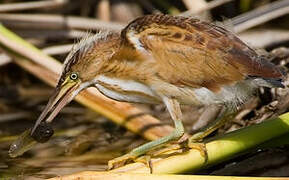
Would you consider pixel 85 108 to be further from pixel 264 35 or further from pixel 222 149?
pixel 222 149

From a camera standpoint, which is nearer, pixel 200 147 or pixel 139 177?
pixel 139 177

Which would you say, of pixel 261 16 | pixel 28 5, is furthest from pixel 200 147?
pixel 28 5

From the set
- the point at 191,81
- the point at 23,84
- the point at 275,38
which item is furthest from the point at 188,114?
the point at 191,81

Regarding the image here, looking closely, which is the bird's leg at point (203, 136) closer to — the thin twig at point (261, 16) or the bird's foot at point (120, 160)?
the bird's foot at point (120, 160)

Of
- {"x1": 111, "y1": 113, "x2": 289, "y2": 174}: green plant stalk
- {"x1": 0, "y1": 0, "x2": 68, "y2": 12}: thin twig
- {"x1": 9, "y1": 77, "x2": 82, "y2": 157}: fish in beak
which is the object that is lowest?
{"x1": 111, "y1": 113, "x2": 289, "y2": 174}: green plant stalk

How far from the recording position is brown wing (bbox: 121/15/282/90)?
3092 millimetres

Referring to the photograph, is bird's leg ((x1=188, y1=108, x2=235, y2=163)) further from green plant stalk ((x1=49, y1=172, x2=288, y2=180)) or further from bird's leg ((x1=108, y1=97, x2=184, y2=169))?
green plant stalk ((x1=49, y1=172, x2=288, y2=180))

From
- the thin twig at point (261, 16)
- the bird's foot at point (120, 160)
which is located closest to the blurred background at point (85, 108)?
the thin twig at point (261, 16)

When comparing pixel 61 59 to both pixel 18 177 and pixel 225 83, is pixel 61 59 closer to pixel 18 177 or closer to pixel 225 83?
pixel 18 177

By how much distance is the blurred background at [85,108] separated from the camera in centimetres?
370

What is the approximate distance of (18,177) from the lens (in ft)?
11.6

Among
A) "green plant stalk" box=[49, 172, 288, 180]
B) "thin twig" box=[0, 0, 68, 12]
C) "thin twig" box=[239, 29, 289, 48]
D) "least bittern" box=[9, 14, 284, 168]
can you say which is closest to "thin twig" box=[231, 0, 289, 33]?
"thin twig" box=[239, 29, 289, 48]

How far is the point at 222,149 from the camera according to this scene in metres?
3.05

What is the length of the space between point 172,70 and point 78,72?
0.41 meters
